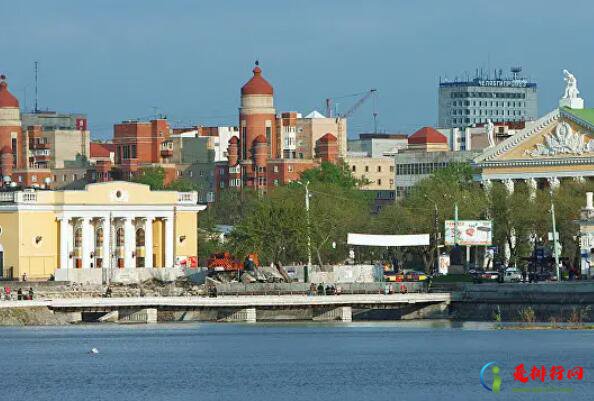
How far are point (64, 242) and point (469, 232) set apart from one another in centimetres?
2760

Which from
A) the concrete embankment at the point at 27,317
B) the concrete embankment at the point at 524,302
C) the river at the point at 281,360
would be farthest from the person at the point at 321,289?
the concrete embankment at the point at 27,317

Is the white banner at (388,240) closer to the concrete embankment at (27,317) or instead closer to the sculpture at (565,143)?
the sculpture at (565,143)

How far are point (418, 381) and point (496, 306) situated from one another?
34213 mm

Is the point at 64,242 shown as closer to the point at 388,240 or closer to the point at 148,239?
the point at 148,239

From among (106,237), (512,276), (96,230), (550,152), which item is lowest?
(512,276)

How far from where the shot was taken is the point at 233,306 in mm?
124250

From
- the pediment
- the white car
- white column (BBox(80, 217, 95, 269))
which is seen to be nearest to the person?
the white car

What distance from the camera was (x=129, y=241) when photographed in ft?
524

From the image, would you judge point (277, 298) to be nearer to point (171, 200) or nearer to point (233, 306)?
point (233, 306)

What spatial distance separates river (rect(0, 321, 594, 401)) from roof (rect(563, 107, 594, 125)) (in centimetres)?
4626

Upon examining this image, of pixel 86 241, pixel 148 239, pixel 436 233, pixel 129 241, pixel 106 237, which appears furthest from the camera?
pixel 148 239

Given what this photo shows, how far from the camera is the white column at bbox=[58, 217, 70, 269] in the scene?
15450cm

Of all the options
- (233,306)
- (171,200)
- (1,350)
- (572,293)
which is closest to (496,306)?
(572,293)

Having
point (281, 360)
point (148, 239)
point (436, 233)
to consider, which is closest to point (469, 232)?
point (436, 233)
